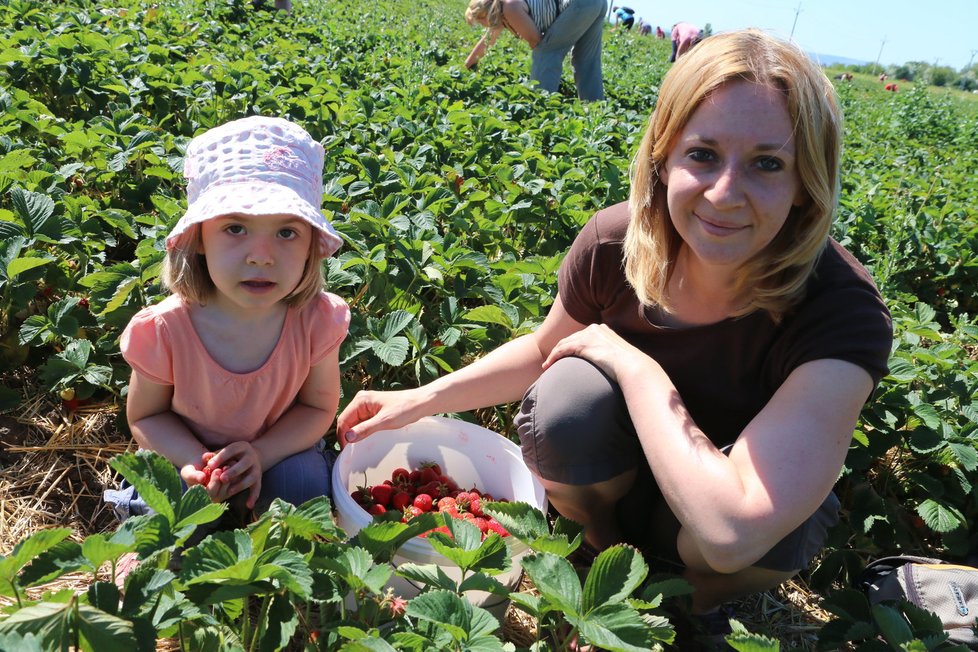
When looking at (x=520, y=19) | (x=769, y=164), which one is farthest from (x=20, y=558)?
(x=520, y=19)

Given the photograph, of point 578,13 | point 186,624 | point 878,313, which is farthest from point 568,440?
point 578,13

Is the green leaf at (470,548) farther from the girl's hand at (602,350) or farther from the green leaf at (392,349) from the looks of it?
the green leaf at (392,349)

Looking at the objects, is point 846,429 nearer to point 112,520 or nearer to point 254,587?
point 254,587

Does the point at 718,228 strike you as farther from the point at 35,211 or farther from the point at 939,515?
the point at 35,211

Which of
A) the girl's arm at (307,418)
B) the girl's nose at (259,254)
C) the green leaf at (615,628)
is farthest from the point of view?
the girl's arm at (307,418)

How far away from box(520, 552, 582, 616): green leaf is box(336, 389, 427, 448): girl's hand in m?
0.64

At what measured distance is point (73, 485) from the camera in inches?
86.5

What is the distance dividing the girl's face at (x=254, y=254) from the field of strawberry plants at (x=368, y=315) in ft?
1.46

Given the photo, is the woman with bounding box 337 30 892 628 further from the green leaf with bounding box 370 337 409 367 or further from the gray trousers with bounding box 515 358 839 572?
the green leaf with bounding box 370 337 409 367

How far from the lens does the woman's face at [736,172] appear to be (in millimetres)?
1570

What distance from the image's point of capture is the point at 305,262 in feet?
6.25

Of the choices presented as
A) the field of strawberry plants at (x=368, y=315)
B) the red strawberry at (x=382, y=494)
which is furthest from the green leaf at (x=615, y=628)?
the red strawberry at (x=382, y=494)

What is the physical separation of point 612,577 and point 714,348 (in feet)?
2.01

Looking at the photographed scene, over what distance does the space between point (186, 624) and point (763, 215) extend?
126 centimetres
